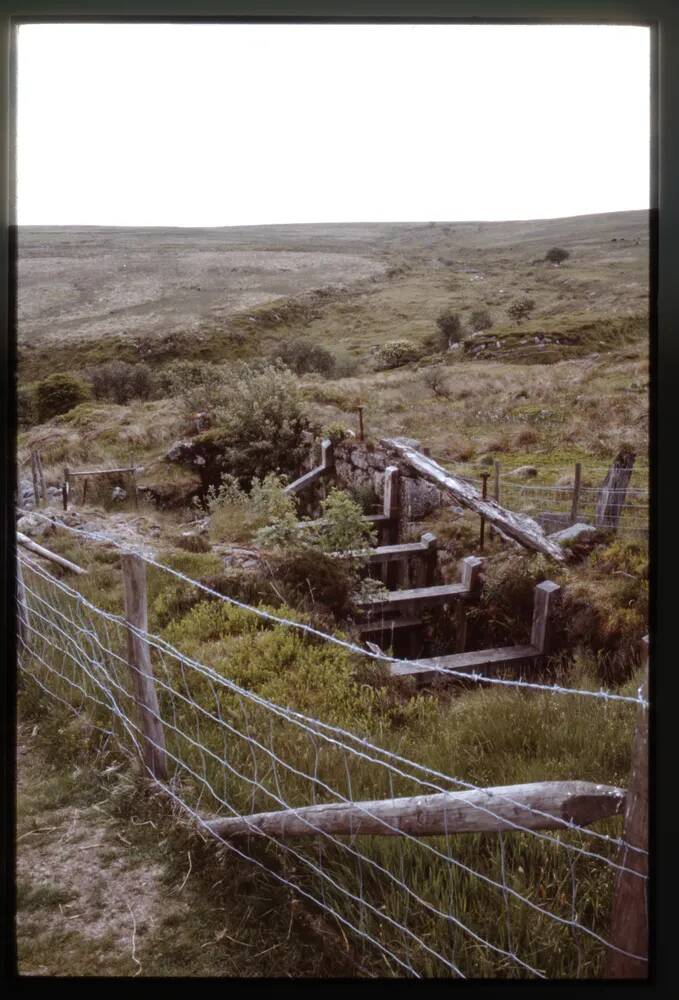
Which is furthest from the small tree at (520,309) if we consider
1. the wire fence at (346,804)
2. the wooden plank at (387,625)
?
the wire fence at (346,804)

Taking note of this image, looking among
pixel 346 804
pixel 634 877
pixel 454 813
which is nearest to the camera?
pixel 634 877

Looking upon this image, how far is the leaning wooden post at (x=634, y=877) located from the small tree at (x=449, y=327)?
3.42 ft

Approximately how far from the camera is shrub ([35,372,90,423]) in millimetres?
2176

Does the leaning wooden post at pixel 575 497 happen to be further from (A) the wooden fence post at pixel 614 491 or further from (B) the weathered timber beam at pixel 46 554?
(B) the weathered timber beam at pixel 46 554

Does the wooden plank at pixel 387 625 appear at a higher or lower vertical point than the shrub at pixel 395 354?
lower

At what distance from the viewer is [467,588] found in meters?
2.11

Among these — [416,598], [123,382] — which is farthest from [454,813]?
[123,382]

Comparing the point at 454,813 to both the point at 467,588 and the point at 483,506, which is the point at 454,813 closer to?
the point at 467,588

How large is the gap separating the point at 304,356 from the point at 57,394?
67cm

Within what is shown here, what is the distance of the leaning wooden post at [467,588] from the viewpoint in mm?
2102

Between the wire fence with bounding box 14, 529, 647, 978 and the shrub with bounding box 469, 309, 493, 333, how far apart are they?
915mm

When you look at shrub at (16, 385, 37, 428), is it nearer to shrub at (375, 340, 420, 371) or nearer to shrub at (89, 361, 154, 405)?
shrub at (89, 361, 154, 405)
